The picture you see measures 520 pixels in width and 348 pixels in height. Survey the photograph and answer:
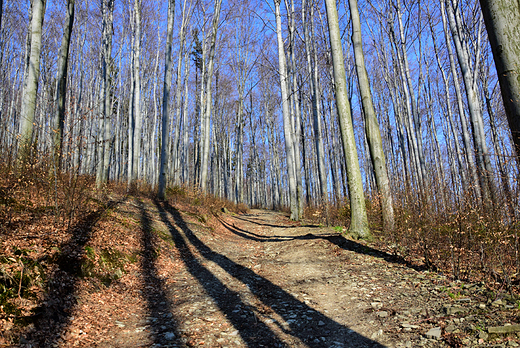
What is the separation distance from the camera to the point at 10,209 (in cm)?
400

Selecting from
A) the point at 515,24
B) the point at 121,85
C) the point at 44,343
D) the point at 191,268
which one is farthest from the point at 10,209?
the point at 121,85

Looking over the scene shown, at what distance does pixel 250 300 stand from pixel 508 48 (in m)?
4.22

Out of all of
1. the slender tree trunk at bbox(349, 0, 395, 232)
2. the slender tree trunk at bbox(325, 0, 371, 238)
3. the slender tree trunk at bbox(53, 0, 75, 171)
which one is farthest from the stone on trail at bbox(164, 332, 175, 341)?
the slender tree trunk at bbox(53, 0, 75, 171)

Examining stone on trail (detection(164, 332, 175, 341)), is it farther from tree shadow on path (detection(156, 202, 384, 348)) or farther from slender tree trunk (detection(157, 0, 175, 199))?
slender tree trunk (detection(157, 0, 175, 199))

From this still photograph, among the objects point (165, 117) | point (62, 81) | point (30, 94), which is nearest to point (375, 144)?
point (30, 94)

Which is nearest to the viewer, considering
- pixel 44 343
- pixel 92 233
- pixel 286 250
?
pixel 44 343

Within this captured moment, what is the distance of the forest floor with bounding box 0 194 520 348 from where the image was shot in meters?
2.63

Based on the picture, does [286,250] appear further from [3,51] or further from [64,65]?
[3,51]

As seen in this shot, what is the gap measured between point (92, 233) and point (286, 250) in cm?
410

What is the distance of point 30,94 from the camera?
596 centimetres

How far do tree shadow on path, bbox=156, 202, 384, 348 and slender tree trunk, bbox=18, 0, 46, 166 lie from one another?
429 cm

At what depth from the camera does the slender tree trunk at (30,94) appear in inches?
217

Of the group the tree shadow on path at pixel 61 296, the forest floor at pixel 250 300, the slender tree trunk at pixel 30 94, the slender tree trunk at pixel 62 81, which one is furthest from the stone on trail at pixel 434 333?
the slender tree trunk at pixel 62 81

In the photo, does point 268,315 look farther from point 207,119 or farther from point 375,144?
point 207,119
